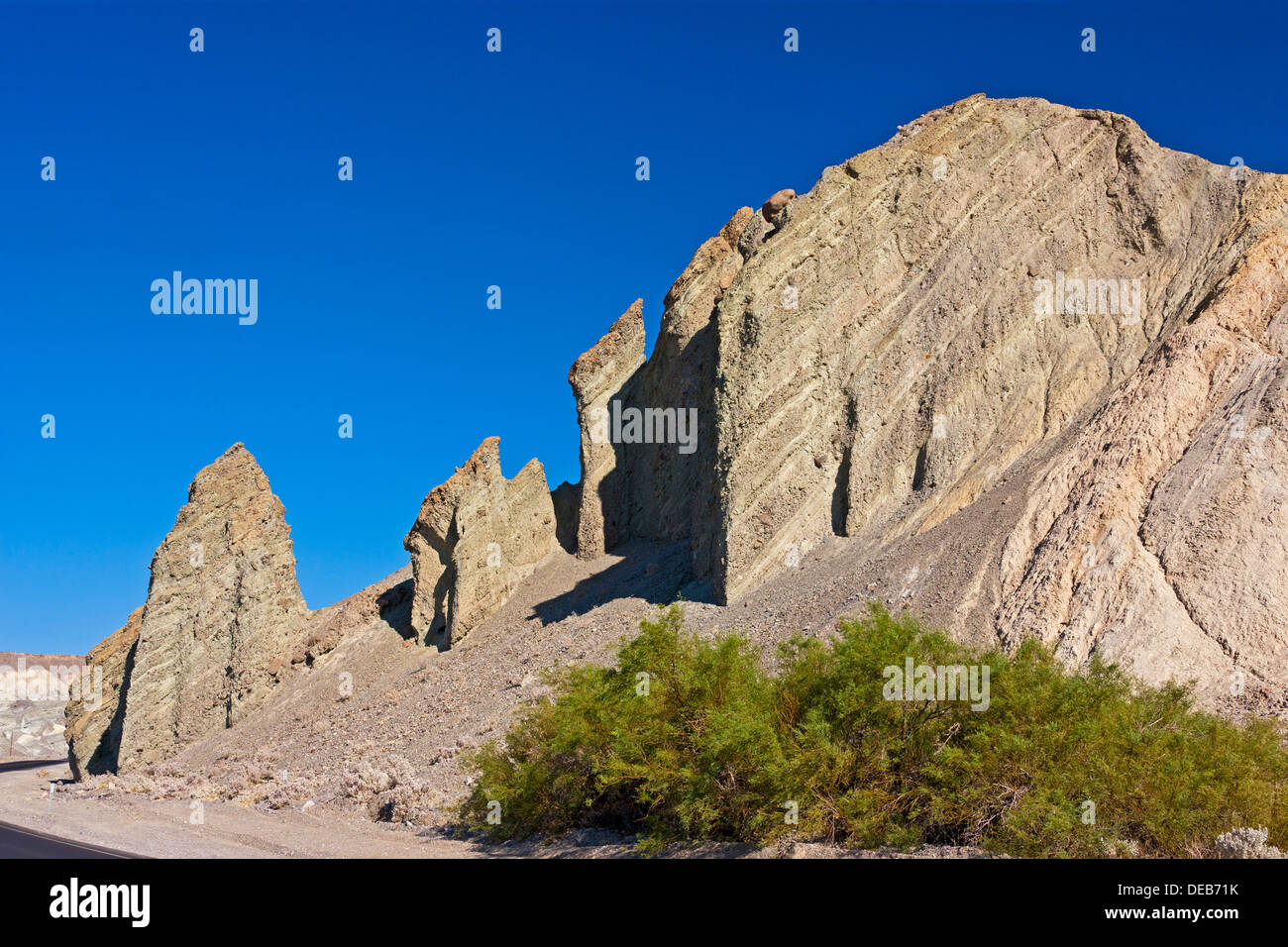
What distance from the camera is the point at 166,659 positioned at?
39.4 meters

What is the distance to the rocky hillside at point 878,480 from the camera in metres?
21.6

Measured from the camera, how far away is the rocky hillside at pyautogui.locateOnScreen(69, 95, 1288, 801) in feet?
70.9

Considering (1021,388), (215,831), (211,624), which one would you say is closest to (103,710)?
(211,624)

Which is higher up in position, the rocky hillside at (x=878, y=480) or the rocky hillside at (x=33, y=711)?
the rocky hillside at (x=878, y=480)

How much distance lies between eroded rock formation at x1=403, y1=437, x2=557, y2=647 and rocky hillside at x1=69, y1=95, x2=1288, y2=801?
0.40ft

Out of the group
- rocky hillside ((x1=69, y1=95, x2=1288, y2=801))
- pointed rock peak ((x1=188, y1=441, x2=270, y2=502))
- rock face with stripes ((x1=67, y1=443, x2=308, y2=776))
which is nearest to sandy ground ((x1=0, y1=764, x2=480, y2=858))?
rocky hillside ((x1=69, y1=95, x2=1288, y2=801))

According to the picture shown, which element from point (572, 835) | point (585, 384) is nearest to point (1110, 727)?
point (572, 835)

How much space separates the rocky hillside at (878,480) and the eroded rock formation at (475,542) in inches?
4.8

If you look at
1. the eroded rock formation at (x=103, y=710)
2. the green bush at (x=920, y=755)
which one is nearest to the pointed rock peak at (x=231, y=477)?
the eroded rock formation at (x=103, y=710)

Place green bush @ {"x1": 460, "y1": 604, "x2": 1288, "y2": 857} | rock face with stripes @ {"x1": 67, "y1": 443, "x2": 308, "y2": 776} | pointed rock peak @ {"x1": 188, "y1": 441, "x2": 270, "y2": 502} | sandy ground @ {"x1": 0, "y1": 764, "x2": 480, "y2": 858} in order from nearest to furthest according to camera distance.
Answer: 1. green bush @ {"x1": 460, "y1": 604, "x2": 1288, "y2": 857}
2. sandy ground @ {"x1": 0, "y1": 764, "x2": 480, "y2": 858}
3. rock face with stripes @ {"x1": 67, "y1": 443, "x2": 308, "y2": 776}
4. pointed rock peak @ {"x1": 188, "y1": 441, "x2": 270, "y2": 502}

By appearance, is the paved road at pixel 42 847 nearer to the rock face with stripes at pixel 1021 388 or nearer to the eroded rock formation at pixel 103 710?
the rock face with stripes at pixel 1021 388

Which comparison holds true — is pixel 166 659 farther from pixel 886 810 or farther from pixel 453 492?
pixel 886 810

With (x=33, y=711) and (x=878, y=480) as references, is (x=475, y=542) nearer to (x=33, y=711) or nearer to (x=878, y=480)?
(x=878, y=480)

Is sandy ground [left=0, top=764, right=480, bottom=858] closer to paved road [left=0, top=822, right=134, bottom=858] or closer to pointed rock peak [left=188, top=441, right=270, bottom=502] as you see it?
paved road [left=0, top=822, right=134, bottom=858]
